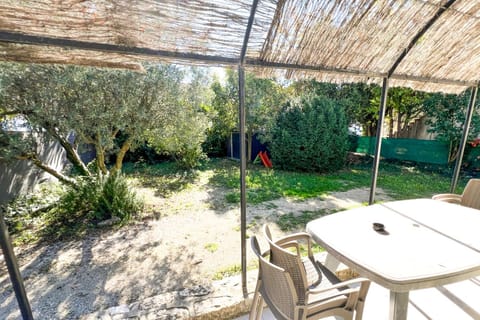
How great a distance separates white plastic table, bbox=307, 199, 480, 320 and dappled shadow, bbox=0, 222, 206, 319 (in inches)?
60.3

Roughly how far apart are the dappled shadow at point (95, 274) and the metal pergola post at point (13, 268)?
0.51 meters

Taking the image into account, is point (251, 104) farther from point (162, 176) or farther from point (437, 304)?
point (437, 304)

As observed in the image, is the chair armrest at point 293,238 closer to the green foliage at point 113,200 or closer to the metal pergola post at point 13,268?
the metal pergola post at point 13,268

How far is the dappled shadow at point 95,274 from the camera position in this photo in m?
1.93

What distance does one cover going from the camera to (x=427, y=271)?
1.13m

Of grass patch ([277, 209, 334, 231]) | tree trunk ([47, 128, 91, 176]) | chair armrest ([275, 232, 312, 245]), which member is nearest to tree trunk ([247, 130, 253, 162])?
grass patch ([277, 209, 334, 231])

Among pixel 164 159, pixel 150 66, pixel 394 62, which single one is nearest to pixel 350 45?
pixel 394 62

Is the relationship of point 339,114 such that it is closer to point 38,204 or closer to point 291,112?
point 291,112

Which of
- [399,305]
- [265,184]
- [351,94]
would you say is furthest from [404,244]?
[351,94]

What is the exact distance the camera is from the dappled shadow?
1.93 meters

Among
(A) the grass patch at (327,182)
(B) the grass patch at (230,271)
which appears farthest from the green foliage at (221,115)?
(B) the grass patch at (230,271)

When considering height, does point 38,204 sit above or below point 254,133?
below

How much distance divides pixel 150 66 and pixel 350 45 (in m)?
2.75

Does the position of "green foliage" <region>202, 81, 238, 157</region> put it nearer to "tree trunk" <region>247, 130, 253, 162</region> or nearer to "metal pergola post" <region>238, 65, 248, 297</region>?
"tree trunk" <region>247, 130, 253, 162</region>
